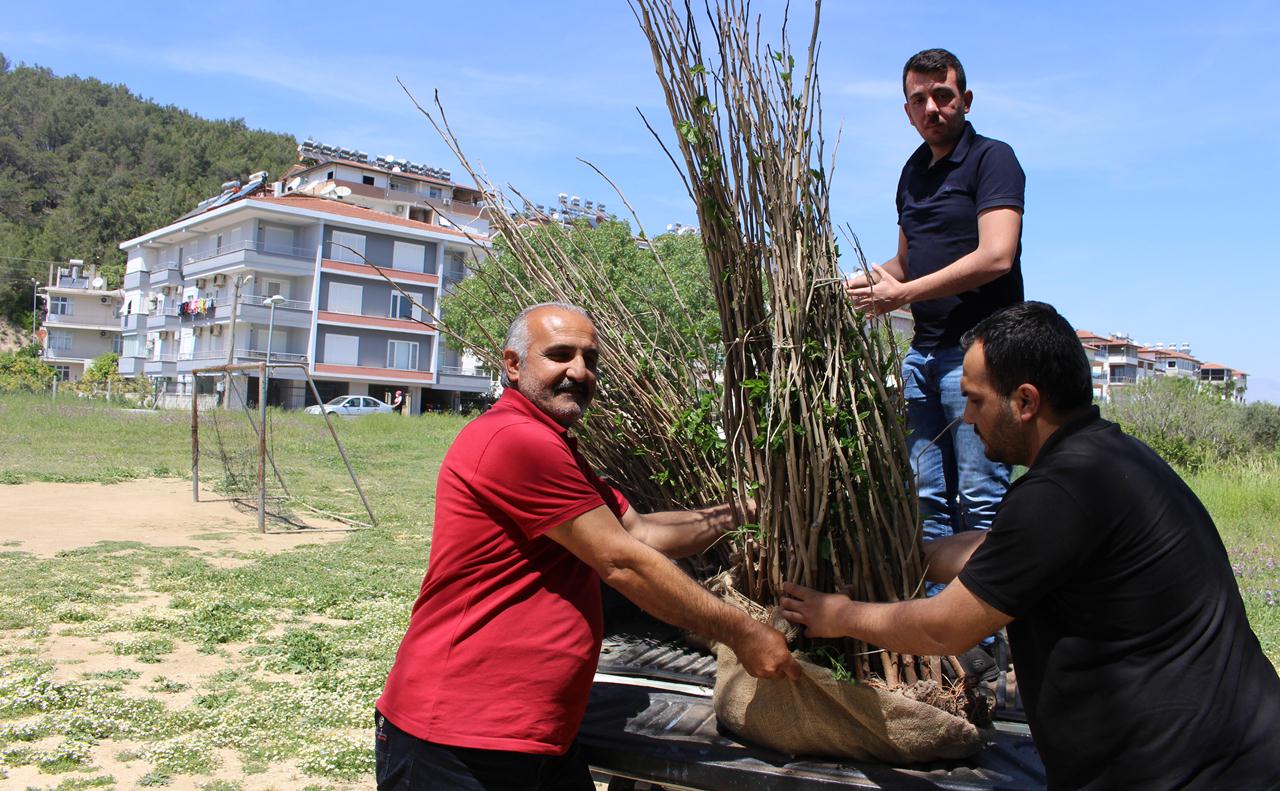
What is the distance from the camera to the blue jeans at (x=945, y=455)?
2500mm

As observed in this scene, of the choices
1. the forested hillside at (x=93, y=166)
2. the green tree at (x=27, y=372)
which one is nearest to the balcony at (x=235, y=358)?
the green tree at (x=27, y=372)

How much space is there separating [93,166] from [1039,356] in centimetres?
8457

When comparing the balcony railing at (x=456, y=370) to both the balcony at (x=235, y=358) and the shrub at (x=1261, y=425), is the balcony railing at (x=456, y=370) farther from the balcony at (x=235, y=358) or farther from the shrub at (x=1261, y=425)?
the shrub at (x=1261, y=425)

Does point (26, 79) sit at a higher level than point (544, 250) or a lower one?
higher

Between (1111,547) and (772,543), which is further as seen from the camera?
(772,543)

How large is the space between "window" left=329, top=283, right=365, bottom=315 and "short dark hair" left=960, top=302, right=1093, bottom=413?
126 feet

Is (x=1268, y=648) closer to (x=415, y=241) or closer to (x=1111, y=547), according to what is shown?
(x=1111, y=547)

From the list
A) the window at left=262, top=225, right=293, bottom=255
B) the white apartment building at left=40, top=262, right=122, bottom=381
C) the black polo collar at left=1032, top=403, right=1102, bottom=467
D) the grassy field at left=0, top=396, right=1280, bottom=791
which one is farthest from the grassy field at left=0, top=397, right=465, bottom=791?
the white apartment building at left=40, top=262, right=122, bottom=381

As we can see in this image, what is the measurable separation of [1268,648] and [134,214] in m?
72.9

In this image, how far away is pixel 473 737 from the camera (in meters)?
1.82

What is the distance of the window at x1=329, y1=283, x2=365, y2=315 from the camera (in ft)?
124

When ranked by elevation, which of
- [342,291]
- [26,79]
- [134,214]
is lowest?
[342,291]

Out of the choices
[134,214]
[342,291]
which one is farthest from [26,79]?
[342,291]

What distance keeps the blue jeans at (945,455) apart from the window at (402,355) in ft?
124
